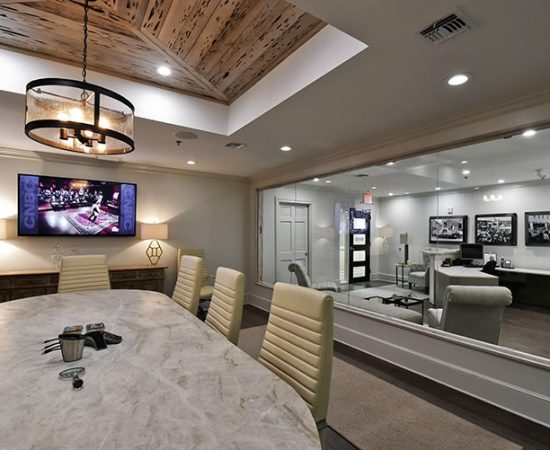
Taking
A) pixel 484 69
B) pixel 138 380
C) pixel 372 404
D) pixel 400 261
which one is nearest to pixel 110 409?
pixel 138 380

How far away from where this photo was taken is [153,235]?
15.5 feet

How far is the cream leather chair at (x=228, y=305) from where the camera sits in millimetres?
2016

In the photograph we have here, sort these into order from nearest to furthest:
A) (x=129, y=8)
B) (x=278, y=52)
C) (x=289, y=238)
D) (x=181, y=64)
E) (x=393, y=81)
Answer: (x=129, y=8) < (x=393, y=81) < (x=278, y=52) < (x=181, y=64) < (x=289, y=238)

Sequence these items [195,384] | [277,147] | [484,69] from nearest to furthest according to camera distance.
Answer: [195,384] < [484,69] < [277,147]

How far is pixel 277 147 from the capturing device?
388cm

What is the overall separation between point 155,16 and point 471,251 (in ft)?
12.8

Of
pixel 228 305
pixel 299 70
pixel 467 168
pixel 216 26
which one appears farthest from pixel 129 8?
pixel 467 168

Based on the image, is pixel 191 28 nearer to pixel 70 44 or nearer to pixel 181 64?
pixel 181 64

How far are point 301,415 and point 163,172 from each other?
15.9 ft

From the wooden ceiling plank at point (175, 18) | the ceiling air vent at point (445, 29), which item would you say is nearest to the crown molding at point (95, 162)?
the wooden ceiling plank at point (175, 18)

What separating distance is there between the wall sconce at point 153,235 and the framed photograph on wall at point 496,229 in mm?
4311

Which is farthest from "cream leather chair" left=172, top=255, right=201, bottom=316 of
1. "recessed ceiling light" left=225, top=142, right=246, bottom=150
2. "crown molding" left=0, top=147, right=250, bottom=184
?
"crown molding" left=0, top=147, right=250, bottom=184

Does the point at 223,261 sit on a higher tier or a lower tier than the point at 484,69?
lower

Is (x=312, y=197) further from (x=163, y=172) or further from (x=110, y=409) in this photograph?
(x=110, y=409)
